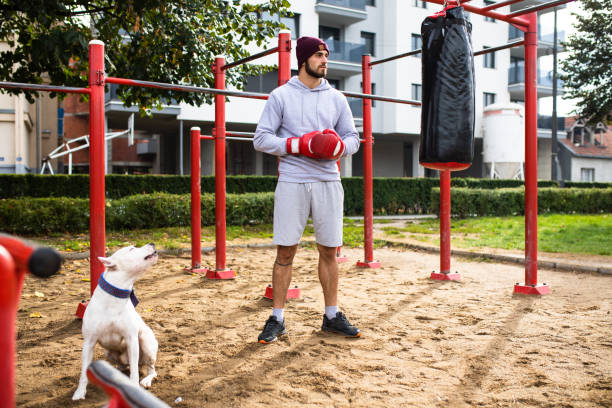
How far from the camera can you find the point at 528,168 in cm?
505

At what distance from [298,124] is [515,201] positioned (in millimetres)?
12638

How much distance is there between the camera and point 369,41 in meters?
24.5

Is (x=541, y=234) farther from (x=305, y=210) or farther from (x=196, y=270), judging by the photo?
(x=305, y=210)

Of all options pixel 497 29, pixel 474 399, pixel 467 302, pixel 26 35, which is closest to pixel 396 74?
pixel 497 29

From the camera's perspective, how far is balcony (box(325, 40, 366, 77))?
879 inches

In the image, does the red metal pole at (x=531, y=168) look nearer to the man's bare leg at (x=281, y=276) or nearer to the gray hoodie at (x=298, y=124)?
the gray hoodie at (x=298, y=124)

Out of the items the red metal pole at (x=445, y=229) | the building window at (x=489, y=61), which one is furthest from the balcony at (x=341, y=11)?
the red metal pole at (x=445, y=229)

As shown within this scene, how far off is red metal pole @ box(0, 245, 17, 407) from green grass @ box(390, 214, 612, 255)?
8.15 m

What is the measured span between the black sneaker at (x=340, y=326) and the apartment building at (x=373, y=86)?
16223mm

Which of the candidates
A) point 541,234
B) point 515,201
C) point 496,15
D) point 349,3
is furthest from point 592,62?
point 496,15

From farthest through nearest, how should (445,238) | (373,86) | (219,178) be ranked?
(373,86), (445,238), (219,178)

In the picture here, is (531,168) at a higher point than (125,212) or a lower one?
higher

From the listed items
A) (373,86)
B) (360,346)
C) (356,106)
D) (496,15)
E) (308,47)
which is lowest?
(360,346)

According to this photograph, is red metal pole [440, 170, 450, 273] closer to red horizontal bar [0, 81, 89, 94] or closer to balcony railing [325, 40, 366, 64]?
red horizontal bar [0, 81, 89, 94]
